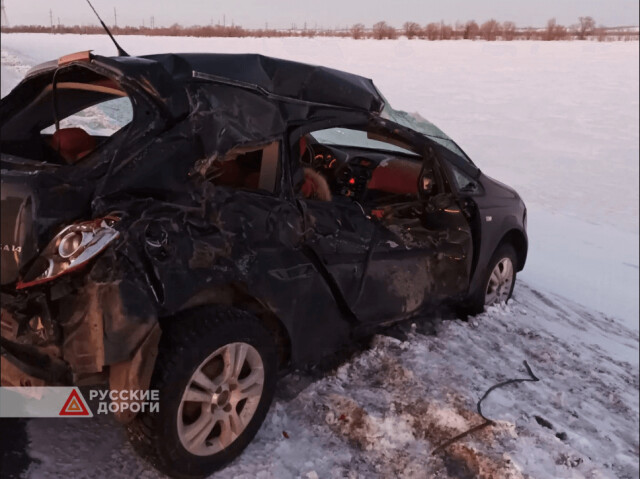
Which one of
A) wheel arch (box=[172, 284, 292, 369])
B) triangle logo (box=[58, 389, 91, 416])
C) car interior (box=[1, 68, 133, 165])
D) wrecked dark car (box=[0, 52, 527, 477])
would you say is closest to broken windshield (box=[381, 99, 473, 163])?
wrecked dark car (box=[0, 52, 527, 477])

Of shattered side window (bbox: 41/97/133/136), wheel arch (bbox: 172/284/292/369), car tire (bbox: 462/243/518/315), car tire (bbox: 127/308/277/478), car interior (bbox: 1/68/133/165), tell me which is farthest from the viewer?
car tire (bbox: 462/243/518/315)

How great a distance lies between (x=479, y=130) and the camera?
→ 1852cm

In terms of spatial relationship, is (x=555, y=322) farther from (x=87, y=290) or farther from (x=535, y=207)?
(x=535, y=207)

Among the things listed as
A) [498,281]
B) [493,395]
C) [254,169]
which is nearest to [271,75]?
[254,169]

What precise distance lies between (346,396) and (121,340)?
1688mm

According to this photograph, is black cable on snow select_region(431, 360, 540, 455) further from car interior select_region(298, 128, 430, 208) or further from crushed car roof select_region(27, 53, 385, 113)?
crushed car roof select_region(27, 53, 385, 113)

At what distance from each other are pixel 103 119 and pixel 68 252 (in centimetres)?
217

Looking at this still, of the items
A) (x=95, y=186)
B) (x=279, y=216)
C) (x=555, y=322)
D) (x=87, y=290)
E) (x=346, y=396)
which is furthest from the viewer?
(x=555, y=322)

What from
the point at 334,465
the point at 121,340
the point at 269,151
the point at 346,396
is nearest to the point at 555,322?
the point at 346,396

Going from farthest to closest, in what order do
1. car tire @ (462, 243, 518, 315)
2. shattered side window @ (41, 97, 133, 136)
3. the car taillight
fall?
car tire @ (462, 243, 518, 315) < shattered side window @ (41, 97, 133, 136) < the car taillight

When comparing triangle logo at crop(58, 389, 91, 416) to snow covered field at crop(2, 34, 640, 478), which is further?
snow covered field at crop(2, 34, 640, 478)

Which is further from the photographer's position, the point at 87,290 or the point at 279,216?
the point at 279,216

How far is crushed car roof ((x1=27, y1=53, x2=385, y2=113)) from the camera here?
285cm

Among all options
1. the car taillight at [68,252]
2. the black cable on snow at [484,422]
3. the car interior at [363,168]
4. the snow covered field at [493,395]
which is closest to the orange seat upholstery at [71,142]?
the snow covered field at [493,395]
